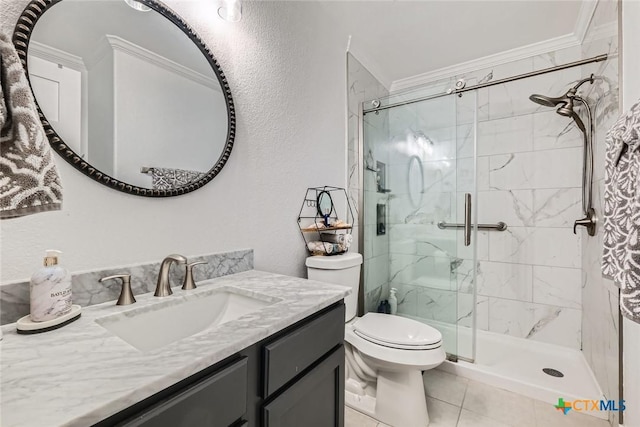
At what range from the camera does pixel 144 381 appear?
1.38 ft

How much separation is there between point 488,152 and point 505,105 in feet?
1.28

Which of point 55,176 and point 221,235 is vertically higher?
point 55,176

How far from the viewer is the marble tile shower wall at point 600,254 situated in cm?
132

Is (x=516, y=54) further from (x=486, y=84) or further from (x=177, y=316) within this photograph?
(x=177, y=316)

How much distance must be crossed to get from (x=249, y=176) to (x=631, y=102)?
63.3 inches

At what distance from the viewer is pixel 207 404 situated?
50 cm

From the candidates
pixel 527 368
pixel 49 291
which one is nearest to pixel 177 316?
pixel 49 291

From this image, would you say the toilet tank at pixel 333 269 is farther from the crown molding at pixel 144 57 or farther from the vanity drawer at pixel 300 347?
the crown molding at pixel 144 57

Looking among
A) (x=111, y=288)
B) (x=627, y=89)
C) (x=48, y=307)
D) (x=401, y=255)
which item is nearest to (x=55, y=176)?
(x=48, y=307)

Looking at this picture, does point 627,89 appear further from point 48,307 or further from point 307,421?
point 48,307

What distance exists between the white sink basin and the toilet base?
97cm

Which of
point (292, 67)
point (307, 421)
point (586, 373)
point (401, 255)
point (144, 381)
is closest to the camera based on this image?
point (144, 381)

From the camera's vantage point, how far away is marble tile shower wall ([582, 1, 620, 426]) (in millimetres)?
1318

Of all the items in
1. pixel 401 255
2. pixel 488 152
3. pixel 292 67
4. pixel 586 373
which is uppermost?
pixel 292 67
